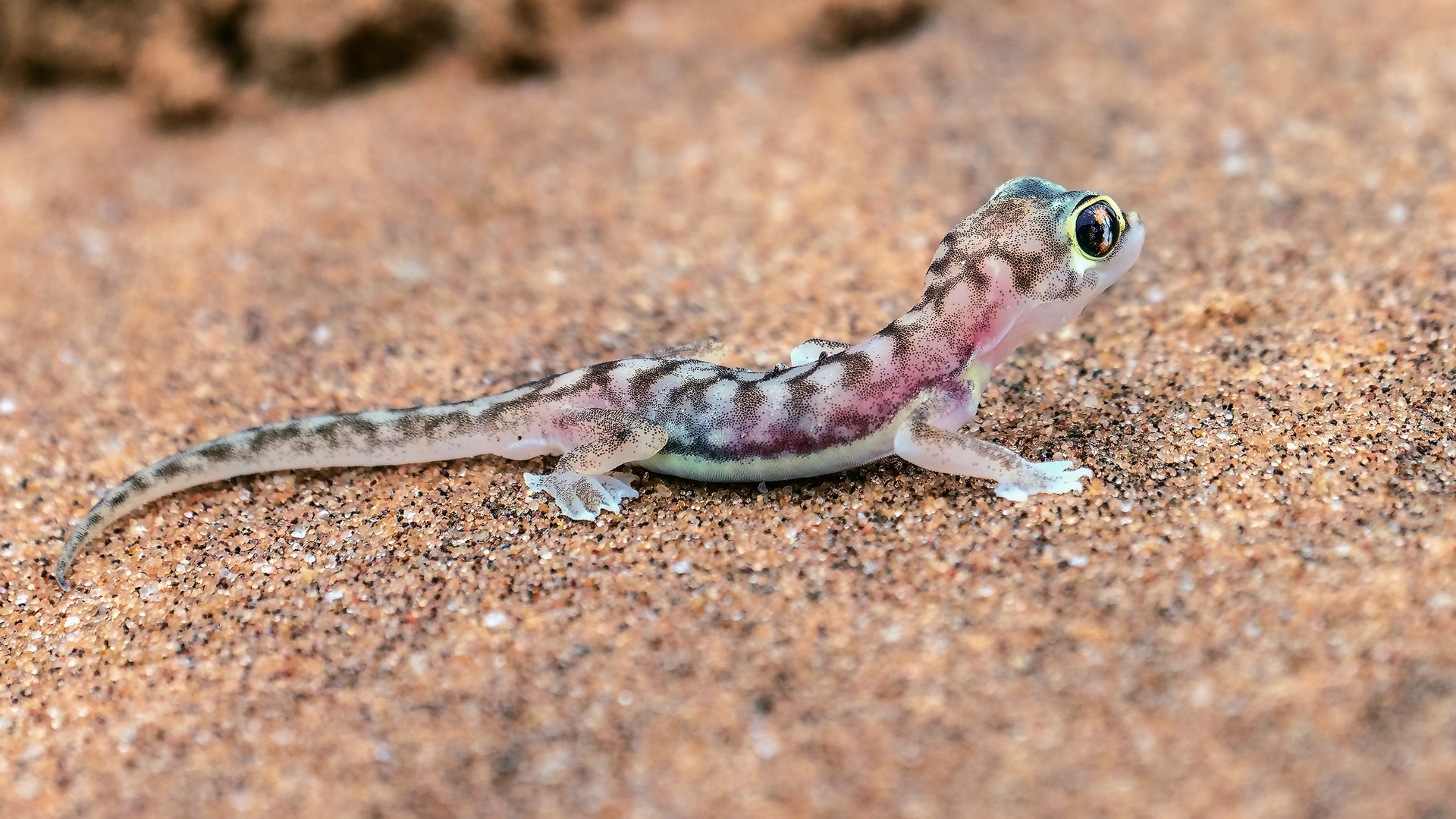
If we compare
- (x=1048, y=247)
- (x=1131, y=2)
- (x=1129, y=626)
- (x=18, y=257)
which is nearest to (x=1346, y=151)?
(x=1131, y=2)

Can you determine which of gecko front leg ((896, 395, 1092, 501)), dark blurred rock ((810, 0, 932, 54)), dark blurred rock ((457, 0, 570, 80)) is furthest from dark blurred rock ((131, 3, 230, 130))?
gecko front leg ((896, 395, 1092, 501))

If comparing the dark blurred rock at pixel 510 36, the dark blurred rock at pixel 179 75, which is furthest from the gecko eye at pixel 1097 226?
the dark blurred rock at pixel 179 75

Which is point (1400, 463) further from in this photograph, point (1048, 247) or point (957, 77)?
point (957, 77)

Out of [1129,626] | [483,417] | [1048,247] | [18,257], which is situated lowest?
[18,257]

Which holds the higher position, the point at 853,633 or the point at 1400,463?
the point at 1400,463

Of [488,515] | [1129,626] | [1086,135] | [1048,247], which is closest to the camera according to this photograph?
[1129,626]

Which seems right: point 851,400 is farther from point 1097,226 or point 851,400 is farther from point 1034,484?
point 1097,226
